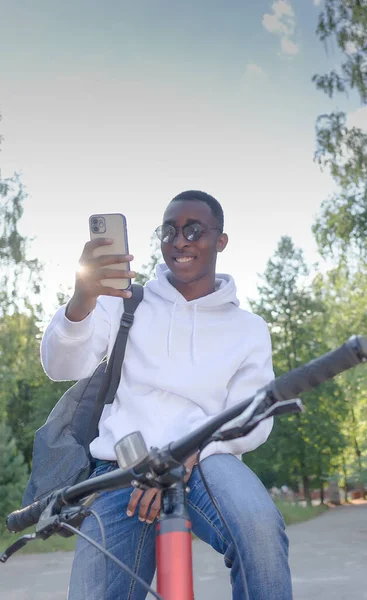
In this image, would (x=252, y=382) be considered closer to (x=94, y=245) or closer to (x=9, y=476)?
(x=94, y=245)

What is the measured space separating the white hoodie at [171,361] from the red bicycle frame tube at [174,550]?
2.27ft

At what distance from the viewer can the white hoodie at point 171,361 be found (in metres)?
2.66

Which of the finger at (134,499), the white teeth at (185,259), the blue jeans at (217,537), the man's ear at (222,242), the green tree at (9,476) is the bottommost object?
the green tree at (9,476)

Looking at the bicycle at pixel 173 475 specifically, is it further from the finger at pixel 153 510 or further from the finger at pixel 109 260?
the finger at pixel 109 260

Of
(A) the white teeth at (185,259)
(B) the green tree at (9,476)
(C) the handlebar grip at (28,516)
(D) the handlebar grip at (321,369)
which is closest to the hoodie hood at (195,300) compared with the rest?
(A) the white teeth at (185,259)

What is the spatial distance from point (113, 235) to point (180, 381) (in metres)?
0.64

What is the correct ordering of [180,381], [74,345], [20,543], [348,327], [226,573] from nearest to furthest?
[20,543] < [74,345] < [180,381] < [226,573] < [348,327]

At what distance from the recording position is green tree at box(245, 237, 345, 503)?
33.3 meters

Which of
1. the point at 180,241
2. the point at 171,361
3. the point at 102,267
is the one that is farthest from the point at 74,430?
the point at 102,267

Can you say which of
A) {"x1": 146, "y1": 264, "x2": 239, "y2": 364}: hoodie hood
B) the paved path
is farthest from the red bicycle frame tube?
the paved path

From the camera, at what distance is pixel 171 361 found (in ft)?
9.28

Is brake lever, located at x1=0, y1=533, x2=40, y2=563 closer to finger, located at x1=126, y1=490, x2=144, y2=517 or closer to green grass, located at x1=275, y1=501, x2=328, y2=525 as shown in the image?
finger, located at x1=126, y1=490, x2=144, y2=517

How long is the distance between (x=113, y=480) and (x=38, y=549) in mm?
13771

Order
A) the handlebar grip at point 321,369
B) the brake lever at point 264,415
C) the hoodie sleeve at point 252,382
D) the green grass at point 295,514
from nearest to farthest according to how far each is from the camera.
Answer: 1. the handlebar grip at point 321,369
2. the brake lever at point 264,415
3. the hoodie sleeve at point 252,382
4. the green grass at point 295,514
